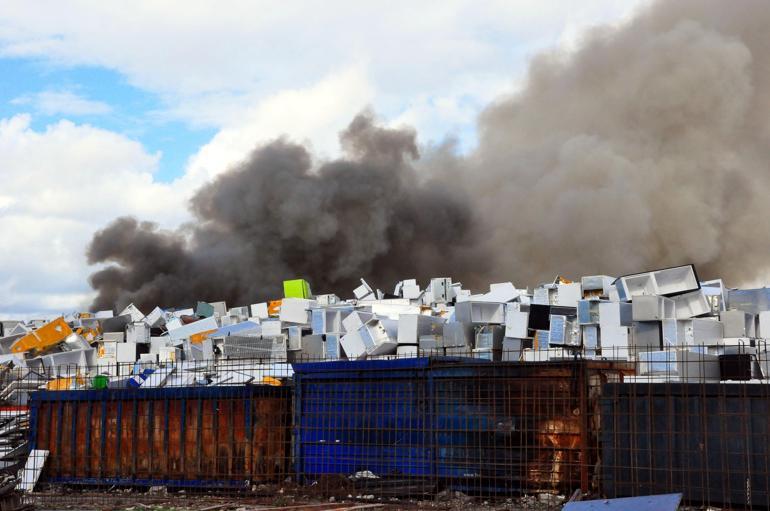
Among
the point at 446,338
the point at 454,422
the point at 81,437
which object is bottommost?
the point at 81,437

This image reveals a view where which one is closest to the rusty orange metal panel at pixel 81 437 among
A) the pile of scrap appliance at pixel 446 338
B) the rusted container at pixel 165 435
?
the rusted container at pixel 165 435

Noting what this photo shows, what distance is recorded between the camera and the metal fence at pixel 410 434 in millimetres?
9094

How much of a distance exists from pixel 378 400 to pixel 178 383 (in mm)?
3633

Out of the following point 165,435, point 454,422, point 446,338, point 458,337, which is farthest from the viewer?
point 446,338

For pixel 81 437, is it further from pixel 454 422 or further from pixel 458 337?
pixel 458 337

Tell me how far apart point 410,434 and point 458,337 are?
20.4 feet

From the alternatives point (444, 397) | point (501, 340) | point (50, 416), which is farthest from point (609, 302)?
point (50, 416)

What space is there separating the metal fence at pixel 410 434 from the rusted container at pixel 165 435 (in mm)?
19

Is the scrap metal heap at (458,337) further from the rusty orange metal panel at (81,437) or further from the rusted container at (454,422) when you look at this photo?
the rusted container at (454,422)

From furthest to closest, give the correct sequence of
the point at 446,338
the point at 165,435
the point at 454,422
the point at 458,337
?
the point at 446,338 < the point at 458,337 < the point at 165,435 < the point at 454,422

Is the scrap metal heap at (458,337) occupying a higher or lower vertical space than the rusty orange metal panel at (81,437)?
higher

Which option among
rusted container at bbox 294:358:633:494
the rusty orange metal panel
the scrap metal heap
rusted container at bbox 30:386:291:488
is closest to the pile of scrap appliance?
the scrap metal heap

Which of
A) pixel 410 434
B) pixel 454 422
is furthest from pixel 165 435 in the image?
pixel 454 422

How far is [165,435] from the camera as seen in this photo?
12.2 metres
